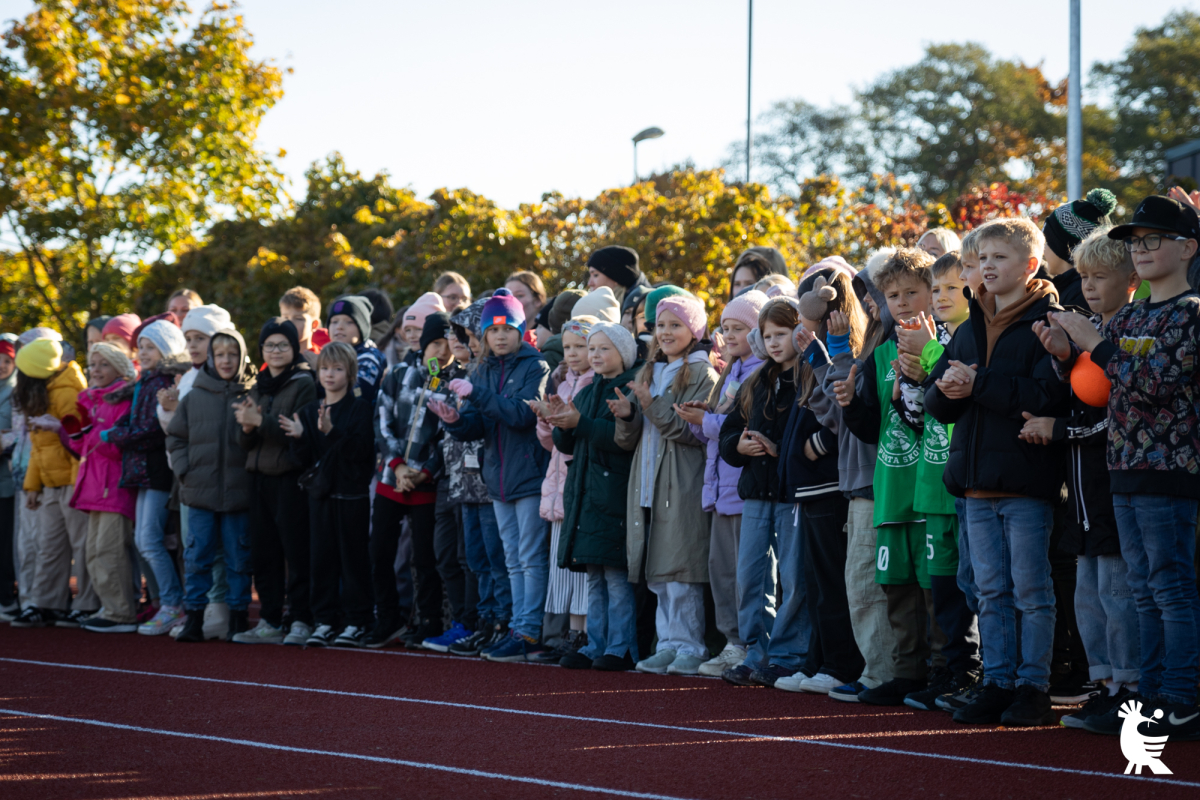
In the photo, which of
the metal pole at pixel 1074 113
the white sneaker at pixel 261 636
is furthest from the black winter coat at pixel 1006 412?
the metal pole at pixel 1074 113

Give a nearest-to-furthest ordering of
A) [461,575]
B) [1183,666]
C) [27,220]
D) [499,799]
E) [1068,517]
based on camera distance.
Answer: [499,799], [1183,666], [1068,517], [461,575], [27,220]

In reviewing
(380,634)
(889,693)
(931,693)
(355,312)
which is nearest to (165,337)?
(355,312)

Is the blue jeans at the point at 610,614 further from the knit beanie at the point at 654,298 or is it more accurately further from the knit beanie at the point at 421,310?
the knit beanie at the point at 421,310

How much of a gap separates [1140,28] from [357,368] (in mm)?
40862

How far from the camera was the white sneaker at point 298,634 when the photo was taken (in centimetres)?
924

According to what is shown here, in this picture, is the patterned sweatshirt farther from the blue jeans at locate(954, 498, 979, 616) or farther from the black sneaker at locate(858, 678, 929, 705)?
the black sneaker at locate(858, 678, 929, 705)

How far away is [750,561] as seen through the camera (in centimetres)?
720

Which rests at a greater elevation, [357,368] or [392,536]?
[357,368]

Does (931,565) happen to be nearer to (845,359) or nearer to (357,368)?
(845,359)

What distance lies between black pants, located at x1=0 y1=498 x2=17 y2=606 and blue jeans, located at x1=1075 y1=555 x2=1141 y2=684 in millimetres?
9585

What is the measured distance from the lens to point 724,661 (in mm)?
7445

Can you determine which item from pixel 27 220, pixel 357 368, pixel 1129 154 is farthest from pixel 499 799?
pixel 1129 154

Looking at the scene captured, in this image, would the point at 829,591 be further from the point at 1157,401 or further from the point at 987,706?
the point at 1157,401

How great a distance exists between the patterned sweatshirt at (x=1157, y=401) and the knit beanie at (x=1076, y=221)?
1.34m
